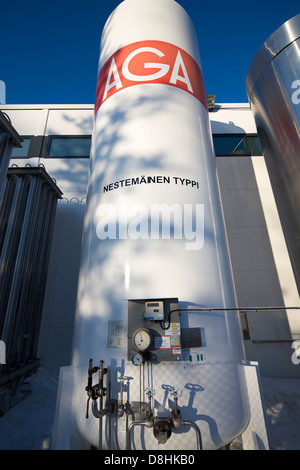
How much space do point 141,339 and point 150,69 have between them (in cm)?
422

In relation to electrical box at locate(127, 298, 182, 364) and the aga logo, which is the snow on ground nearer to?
electrical box at locate(127, 298, 182, 364)

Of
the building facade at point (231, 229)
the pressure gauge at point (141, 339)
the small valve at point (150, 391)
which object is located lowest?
the small valve at point (150, 391)

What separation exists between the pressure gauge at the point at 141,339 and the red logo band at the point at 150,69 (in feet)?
12.7

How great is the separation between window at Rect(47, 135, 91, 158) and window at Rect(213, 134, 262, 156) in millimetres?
4325

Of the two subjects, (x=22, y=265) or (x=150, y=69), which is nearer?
(x=150, y=69)

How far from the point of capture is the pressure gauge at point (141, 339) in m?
2.45

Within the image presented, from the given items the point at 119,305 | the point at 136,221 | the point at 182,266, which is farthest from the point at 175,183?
the point at 119,305

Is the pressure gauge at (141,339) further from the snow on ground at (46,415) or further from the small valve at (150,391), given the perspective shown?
the snow on ground at (46,415)

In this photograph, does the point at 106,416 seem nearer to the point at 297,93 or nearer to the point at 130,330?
the point at 130,330

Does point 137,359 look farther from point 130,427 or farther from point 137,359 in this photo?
point 130,427

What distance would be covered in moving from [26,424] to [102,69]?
6372 mm

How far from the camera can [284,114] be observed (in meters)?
5.15

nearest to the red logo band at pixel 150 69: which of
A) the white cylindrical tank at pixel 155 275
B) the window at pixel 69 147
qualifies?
the white cylindrical tank at pixel 155 275

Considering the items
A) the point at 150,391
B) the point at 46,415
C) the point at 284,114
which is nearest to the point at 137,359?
the point at 150,391
